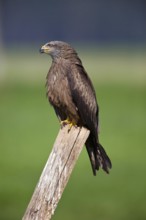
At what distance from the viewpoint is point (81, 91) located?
7418 mm

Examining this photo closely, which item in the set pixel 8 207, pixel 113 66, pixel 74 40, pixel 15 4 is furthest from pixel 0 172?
pixel 15 4

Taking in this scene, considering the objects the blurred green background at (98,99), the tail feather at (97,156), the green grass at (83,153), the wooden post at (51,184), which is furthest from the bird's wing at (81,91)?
the blurred green background at (98,99)

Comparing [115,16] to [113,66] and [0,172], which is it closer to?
[113,66]

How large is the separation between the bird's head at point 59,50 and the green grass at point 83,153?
3.83 m

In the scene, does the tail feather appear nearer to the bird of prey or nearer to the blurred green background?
the bird of prey

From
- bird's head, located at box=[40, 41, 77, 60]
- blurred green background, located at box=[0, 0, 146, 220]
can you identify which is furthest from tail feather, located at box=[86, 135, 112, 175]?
blurred green background, located at box=[0, 0, 146, 220]

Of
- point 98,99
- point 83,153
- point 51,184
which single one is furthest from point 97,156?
point 98,99

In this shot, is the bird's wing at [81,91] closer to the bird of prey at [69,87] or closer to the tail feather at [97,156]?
the bird of prey at [69,87]

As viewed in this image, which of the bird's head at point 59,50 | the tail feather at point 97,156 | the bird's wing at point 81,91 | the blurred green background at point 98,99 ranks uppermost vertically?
the bird's head at point 59,50

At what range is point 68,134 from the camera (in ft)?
19.1

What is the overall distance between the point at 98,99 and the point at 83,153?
806cm

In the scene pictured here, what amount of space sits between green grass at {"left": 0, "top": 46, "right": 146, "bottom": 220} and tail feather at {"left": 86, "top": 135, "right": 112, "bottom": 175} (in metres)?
4.49

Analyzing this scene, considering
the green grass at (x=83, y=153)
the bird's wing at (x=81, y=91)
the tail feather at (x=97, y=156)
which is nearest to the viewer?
the tail feather at (x=97, y=156)

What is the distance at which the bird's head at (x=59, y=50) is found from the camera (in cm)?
747
